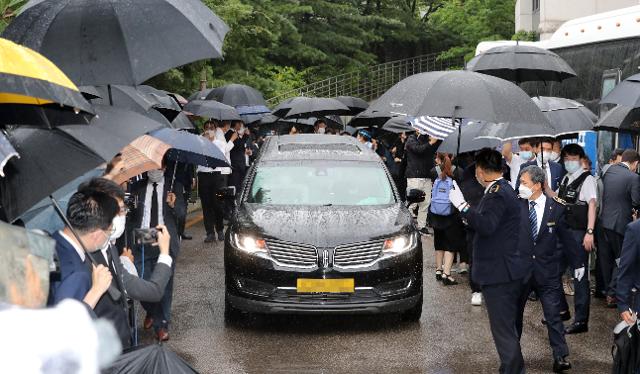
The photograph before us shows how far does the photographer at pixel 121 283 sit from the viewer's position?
451 cm

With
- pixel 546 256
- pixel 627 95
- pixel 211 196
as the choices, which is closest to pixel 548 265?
pixel 546 256

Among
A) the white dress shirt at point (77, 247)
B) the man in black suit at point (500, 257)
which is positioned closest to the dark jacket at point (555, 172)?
the man in black suit at point (500, 257)

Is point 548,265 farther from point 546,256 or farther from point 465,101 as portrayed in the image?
point 465,101

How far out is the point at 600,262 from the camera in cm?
1088

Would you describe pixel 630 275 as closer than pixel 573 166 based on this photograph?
Yes

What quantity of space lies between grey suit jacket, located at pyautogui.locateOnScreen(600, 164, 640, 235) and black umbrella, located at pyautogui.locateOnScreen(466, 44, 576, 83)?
1.25 meters

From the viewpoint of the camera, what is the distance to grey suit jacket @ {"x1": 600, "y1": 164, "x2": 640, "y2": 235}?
10156 millimetres

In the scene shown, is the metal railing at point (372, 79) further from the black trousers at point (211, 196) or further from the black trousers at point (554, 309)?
the black trousers at point (554, 309)

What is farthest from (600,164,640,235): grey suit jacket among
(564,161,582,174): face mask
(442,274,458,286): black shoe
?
(442,274,458,286): black shoe

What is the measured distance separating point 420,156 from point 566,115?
4.70 metres

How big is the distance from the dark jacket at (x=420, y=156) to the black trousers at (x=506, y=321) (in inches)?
339

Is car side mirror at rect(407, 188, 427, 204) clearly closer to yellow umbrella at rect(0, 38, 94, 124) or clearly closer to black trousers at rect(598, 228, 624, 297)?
black trousers at rect(598, 228, 624, 297)

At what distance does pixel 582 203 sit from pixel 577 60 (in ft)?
12.8

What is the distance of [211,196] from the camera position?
15.6 metres
